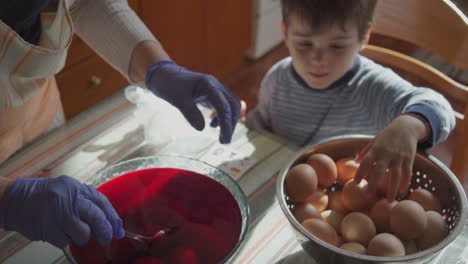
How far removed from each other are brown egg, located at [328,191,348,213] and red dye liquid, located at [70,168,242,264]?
0.59ft

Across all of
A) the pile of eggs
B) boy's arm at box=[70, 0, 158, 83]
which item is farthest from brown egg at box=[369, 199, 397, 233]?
boy's arm at box=[70, 0, 158, 83]

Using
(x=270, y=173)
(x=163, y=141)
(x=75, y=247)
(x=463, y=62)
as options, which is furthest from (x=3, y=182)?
(x=463, y=62)

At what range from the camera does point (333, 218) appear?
2.51ft

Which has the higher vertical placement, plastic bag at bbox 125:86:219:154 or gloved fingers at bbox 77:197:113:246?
gloved fingers at bbox 77:197:113:246

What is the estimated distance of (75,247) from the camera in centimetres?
68

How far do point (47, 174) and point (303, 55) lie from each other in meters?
0.61

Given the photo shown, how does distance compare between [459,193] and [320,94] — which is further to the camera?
[320,94]

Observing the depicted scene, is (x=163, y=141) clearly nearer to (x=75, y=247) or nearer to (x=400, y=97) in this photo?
(x=75, y=247)

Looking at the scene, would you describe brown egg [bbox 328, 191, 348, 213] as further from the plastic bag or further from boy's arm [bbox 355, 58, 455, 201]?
the plastic bag

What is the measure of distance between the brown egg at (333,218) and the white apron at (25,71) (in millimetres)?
552

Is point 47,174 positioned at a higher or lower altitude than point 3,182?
lower

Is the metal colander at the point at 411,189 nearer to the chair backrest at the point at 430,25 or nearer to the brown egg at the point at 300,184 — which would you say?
the brown egg at the point at 300,184

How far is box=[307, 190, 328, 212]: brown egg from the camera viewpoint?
0.78 m

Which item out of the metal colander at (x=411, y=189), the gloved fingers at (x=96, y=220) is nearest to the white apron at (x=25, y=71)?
the gloved fingers at (x=96, y=220)
